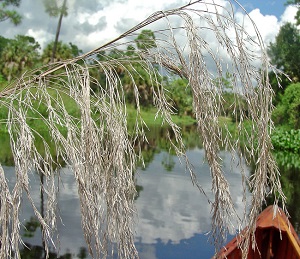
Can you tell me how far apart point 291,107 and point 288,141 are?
283 centimetres

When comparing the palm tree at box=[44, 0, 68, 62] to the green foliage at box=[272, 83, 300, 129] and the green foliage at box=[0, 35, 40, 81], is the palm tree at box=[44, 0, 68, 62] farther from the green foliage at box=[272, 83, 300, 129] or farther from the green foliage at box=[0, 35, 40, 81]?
the green foliage at box=[272, 83, 300, 129]

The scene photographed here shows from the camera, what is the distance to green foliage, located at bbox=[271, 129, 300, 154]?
26978 mm

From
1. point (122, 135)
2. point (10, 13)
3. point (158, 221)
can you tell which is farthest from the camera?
point (10, 13)

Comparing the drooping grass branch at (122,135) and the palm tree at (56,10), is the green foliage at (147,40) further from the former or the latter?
the palm tree at (56,10)

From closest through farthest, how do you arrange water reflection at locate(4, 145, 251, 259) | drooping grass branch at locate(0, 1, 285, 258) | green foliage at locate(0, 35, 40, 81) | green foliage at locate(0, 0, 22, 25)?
drooping grass branch at locate(0, 1, 285, 258) → water reflection at locate(4, 145, 251, 259) → green foliage at locate(0, 0, 22, 25) → green foliage at locate(0, 35, 40, 81)

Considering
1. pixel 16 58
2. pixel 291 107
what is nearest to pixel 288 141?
pixel 291 107

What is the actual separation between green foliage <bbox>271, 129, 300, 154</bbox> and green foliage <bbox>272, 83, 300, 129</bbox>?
1.47 meters

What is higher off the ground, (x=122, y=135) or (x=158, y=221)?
(x=122, y=135)

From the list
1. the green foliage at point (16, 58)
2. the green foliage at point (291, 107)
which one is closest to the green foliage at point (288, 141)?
the green foliage at point (291, 107)

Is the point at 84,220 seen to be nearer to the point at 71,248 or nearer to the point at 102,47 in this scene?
the point at 102,47

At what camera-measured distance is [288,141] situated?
2719 cm

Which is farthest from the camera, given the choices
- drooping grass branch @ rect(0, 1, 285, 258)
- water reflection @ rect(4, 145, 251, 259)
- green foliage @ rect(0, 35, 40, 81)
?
green foliage @ rect(0, 35, 40, 81)

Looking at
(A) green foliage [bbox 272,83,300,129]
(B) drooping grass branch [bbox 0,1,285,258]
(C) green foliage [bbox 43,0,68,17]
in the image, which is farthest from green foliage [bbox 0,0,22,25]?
(B) drooping grass branch [bbox 0,1,285,258]

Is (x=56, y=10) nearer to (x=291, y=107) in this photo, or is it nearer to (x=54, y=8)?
(x=54, y=8)
